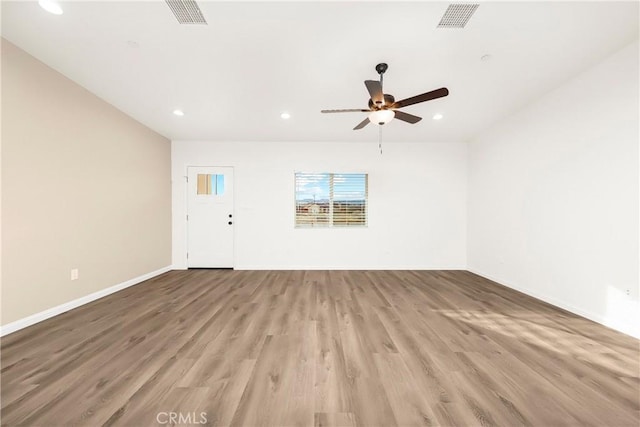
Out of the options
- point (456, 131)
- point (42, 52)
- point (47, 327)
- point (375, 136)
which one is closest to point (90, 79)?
point (42, 52)

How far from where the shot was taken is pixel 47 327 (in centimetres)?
229

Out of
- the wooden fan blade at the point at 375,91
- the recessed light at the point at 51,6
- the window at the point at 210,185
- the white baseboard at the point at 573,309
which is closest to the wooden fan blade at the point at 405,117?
the wooden fan blade at the point at 375,91

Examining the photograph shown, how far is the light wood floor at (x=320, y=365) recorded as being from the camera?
130cm

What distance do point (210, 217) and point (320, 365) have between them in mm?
4151

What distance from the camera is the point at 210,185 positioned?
4992 millimetres

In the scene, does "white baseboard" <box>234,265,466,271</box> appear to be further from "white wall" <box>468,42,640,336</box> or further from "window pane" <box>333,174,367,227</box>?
"white wall" <box>468,42,640,336</box>

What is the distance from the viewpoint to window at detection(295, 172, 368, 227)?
16.6 ft

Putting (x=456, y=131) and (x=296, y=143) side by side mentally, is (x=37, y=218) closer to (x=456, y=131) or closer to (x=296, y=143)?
(x=296, y=143)

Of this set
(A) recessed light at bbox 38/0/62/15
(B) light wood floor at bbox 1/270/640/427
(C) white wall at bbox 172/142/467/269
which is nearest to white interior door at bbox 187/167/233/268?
(C) white wall at bbox 172/142/467/269

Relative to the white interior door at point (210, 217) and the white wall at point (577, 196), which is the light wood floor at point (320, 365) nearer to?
the white wall at point (577, 196)

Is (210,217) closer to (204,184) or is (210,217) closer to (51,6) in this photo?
(204,184)

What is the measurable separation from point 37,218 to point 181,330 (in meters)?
1.97

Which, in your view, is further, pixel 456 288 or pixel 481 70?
pixel 456 288

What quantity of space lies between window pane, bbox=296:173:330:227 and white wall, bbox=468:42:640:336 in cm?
316
